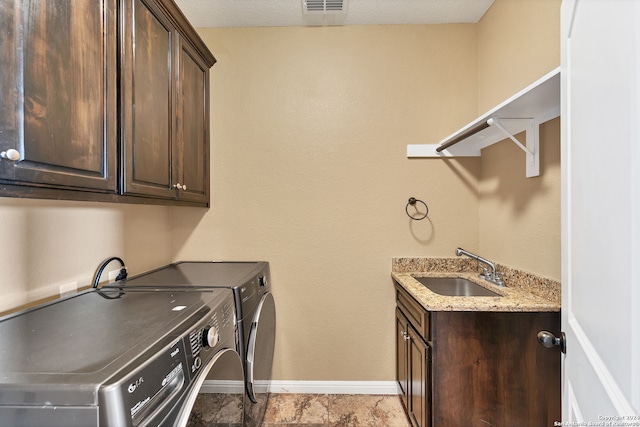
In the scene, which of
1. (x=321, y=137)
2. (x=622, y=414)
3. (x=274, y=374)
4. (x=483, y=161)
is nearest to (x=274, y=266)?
(x=274, y=374)

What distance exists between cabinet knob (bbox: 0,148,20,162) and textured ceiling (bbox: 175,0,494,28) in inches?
65.6

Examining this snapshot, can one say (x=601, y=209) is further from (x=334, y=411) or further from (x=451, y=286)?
(x=334, y=411)

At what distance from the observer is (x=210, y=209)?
213 centimetres

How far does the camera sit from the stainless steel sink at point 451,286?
183 cm

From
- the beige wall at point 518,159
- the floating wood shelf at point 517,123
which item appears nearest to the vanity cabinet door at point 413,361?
the beige wall at point 518,159

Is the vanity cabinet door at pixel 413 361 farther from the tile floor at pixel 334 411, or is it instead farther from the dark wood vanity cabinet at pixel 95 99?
the dark wood vanity cabinet at pixel 95 99

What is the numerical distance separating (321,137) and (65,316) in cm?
170

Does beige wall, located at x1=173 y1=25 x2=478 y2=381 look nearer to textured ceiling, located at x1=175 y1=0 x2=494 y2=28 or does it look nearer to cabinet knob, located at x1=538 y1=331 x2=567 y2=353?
textured ceiling, located at x1=175 y1=0 x2=494 y2=28

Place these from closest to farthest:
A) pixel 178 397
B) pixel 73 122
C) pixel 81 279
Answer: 1. pixel 178 397
2. pixel 73 122
3. pixel 81 279

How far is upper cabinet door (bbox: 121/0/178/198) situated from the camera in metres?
1.15

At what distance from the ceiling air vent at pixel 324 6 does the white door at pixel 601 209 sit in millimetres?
1403

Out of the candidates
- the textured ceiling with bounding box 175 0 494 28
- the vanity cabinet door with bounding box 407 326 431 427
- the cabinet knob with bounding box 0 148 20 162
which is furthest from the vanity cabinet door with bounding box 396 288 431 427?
the textured ceiling with bounding box 175 0 494 28

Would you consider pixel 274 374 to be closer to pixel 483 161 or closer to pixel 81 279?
pixel 81 279

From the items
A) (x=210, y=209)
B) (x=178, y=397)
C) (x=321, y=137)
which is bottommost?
(x=178, y=397)
